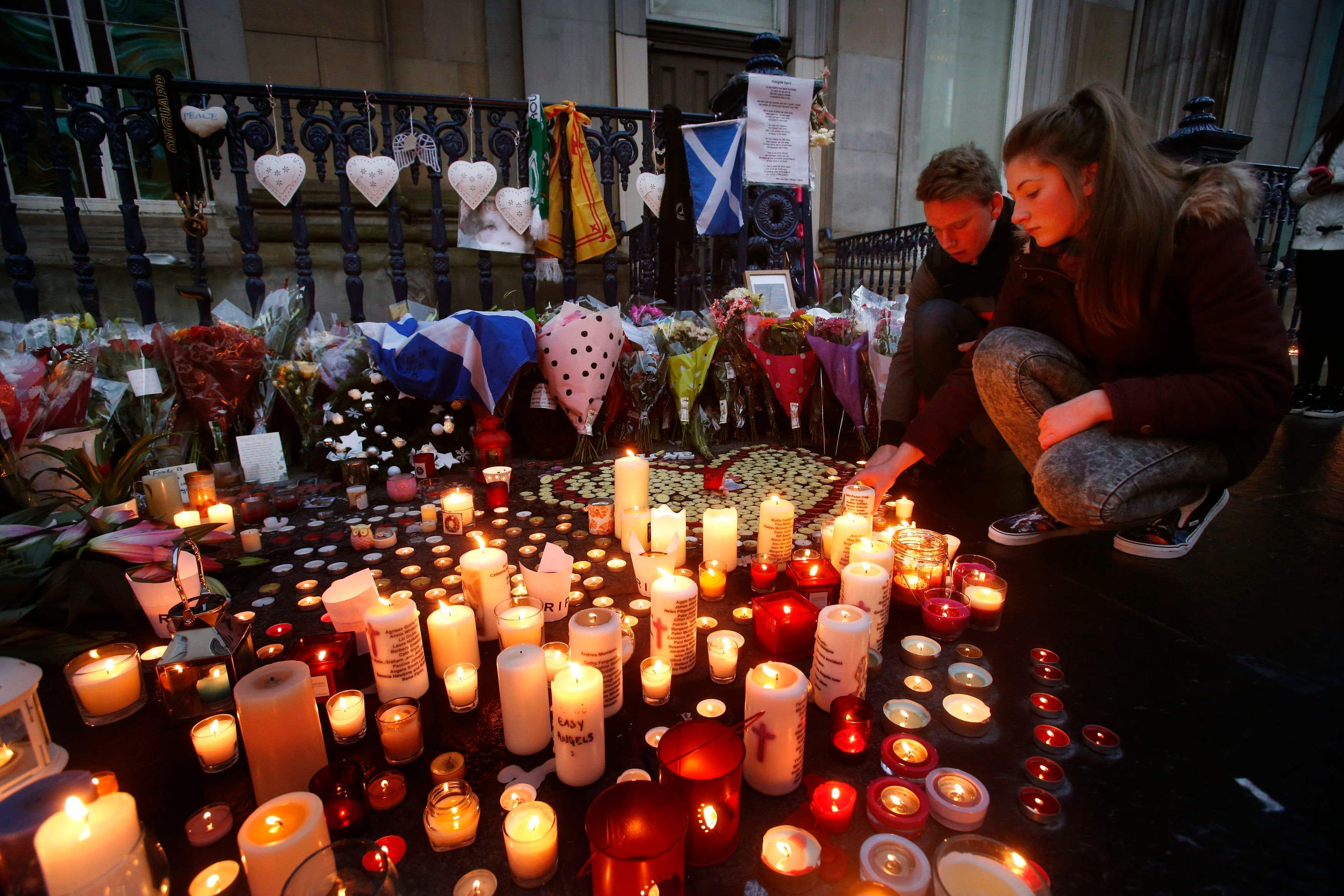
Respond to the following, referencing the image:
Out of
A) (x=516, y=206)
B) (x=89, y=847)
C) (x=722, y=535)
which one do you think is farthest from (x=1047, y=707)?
(x=516, y=206)

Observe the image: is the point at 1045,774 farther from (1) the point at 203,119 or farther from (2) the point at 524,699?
(1) the point at 203,119

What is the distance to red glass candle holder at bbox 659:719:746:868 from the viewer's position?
2.87ft

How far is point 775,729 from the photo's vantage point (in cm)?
99

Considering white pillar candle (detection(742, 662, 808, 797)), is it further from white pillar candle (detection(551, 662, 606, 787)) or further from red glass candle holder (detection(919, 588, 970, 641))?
red glass candle holder (detection(919, 588, 970, 641))

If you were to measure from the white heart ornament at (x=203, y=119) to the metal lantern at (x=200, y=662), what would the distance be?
10.6 ft

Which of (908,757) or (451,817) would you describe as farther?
(908,757)

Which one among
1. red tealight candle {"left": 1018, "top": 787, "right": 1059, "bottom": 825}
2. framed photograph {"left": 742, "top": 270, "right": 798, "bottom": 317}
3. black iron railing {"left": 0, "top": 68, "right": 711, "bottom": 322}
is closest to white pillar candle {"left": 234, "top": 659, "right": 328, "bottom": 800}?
red tealight candle {"left": 1018, "top": 787, "right": 1059, "bottom": 825}

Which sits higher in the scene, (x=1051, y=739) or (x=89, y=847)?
(x=89, y=847)

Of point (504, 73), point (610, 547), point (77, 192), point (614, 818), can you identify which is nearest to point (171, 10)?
point (77, 192)

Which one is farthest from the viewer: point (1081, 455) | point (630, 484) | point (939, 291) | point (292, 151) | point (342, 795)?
point (292, 151)

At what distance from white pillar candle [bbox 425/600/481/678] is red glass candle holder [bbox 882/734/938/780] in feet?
2.74

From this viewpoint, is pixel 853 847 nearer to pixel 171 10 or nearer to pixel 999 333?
pixel 999 333

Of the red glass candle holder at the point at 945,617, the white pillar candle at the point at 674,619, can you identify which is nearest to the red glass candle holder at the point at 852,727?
the white pillar candle at the point at 674,619

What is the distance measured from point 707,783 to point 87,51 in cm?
738
